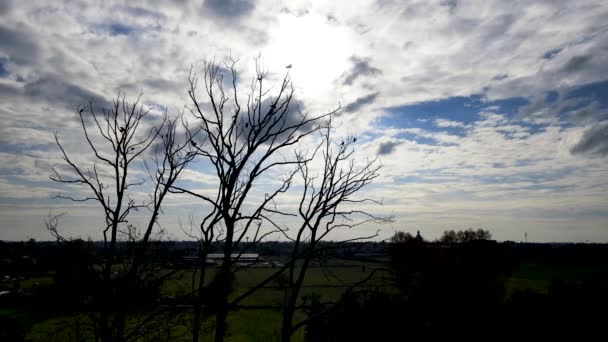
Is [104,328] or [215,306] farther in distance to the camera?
[104,328]

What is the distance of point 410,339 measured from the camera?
3681 cm

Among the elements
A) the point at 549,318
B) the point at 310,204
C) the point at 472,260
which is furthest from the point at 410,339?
the point at 310,204

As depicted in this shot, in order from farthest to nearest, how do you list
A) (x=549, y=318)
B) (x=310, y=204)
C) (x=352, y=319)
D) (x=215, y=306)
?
(x=549, y=318), (x=352, y=319), (x=310, y=204), (x=215, y=306)

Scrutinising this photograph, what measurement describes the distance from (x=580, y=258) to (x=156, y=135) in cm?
11235

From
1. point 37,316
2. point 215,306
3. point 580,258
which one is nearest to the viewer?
point 215,306

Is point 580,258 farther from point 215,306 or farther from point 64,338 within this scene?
point 215,306

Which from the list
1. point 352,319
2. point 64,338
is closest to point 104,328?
point 352,319

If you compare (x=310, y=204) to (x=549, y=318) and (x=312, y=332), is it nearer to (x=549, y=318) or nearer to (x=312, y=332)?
(x=312, y=332)

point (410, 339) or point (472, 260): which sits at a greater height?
point (472, 260)

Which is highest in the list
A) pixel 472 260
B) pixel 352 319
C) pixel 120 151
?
pixel 120 151

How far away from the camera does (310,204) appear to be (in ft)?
23.1

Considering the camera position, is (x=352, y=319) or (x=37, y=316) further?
(x=37, y=316)

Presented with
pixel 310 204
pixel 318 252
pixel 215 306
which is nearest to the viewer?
pixel 215 306

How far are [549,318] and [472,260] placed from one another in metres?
20.5
